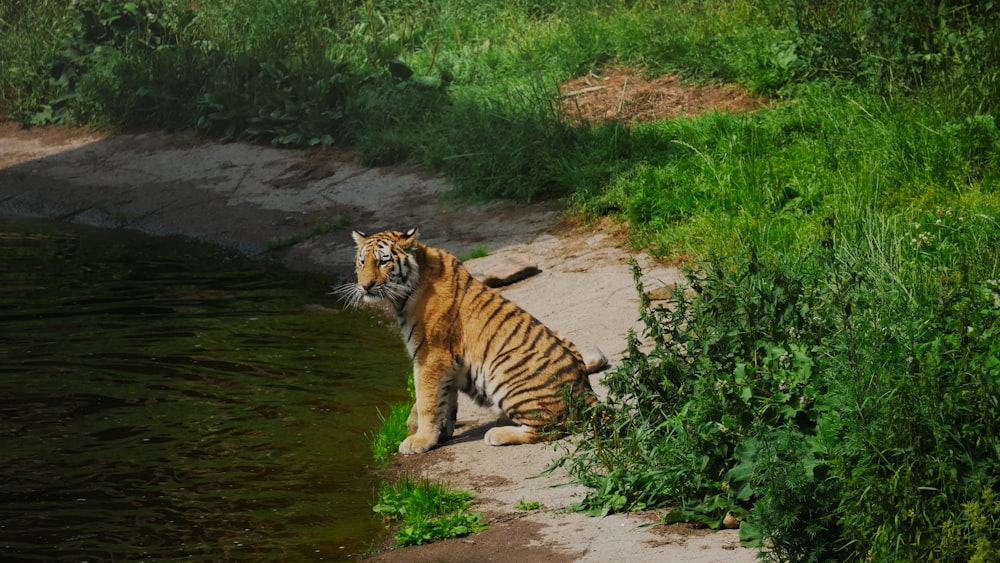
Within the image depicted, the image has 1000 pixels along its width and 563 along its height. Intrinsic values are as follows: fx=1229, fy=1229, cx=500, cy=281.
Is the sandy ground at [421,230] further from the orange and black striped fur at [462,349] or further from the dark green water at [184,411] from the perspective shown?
the dark green water at [184,411]

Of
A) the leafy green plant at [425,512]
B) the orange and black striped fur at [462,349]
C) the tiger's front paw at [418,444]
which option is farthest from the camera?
the tiger's front paw at [418,444]

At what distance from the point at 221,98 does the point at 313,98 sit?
132cm

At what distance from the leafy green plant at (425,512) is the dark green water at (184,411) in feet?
0.44

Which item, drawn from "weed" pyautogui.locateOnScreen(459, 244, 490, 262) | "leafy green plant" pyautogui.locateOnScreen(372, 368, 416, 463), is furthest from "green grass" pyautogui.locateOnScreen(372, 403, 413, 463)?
"weed" pyautogui.locateOnScreen(459, 244, 490, 262)

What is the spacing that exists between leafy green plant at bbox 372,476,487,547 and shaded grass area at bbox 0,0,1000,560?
568 mm

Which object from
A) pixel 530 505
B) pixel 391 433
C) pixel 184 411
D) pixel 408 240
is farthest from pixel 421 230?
pixel 530 505

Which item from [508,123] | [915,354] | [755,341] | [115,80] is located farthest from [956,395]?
[115,80]

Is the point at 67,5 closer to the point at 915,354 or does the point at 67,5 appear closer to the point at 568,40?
the point at 568,40

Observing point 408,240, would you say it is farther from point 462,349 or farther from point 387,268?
point 462,349

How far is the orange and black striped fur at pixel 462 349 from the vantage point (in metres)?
6.11

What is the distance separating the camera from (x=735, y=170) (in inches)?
380

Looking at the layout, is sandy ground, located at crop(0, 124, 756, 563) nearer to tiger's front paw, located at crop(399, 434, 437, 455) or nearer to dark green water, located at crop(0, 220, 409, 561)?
tiger's front paw, located at crop(399, 434, 437, 455)

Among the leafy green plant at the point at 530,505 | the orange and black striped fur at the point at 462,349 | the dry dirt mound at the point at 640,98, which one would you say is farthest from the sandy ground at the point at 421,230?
the dry dirt mound at the point at 640,98

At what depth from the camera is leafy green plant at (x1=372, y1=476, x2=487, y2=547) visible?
5117 mm
